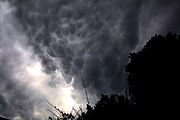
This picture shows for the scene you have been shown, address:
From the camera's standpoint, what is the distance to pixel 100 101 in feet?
119

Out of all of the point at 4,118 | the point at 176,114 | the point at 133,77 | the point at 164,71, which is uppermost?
the point at 133,77

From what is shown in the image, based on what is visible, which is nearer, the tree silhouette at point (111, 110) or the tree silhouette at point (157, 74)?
the tree silhouette at point (111, 110)

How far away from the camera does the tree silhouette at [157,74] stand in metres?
37.2

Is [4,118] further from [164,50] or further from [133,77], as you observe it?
[164,50]

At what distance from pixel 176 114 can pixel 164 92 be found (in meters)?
3.72

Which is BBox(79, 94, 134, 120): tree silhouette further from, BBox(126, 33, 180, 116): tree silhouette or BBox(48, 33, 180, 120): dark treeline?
BBox(126, 33, 180, 116): tree silhouette

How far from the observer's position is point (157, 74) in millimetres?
38781

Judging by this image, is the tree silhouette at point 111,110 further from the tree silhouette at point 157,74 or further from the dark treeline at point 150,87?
the tree silhouette at point 157,74

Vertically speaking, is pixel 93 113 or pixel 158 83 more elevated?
pixel 158 83

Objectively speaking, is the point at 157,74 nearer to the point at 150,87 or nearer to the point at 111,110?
the point at 150,87

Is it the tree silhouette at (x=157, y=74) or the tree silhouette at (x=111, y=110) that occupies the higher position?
the tree silhouette at (x=157, y=74)

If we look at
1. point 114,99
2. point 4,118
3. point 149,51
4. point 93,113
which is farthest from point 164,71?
point 4,118

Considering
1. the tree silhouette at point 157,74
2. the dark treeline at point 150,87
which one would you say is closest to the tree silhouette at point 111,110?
the dark treeline at point 150,87

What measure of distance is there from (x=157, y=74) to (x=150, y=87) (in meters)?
2.36
